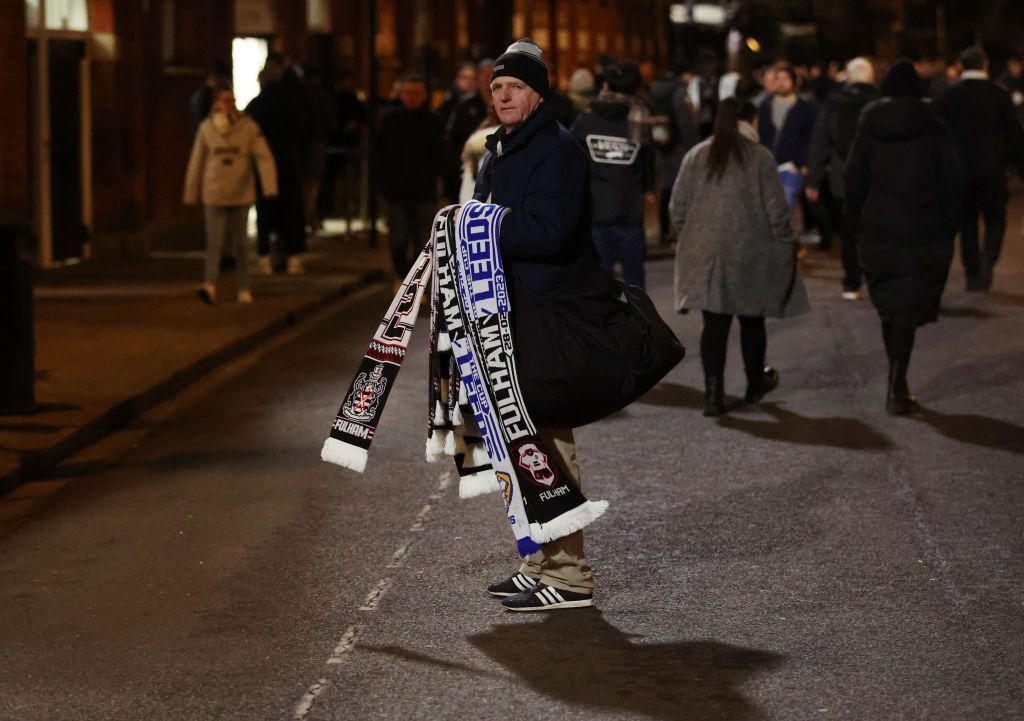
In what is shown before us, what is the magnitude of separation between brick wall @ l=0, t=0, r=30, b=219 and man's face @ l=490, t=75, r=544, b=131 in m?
7.30

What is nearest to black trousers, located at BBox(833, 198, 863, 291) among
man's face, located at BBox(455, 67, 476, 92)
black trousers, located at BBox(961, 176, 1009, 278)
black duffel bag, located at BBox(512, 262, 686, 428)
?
black trousers, located at BBox(961, 176, 1009, 278)

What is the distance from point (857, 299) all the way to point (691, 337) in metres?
2.66

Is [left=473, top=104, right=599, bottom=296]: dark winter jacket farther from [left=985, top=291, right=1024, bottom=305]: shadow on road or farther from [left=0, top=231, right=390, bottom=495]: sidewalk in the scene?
[left=985, top=291, right=1024, bottom=305]: shadow on road

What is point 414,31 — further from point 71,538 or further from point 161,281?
point 71,538

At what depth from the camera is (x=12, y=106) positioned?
13039mm

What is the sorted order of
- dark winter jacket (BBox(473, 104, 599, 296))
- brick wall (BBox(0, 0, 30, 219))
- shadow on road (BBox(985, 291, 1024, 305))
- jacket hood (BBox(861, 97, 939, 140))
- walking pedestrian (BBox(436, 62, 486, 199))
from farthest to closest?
walking pedestrian (BBox(436, 62, 486, 199)) < shadow on road (BBox(985, 291, 1024, 305)) < brick wall (BBox(0, 0, 30, 219)) < jacket hood (BBox(861, 97, 939, 140)) < dark winter jacket (BBox(473, 104, 599, 296))

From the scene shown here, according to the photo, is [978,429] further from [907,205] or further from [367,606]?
[367,606]

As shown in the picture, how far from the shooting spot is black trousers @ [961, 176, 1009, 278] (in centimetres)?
1675

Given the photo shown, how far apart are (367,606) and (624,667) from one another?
113cm

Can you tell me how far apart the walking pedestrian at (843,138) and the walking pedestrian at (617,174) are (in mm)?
4032

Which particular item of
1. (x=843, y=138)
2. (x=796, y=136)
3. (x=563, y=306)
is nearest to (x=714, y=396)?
(x=563, y=306)

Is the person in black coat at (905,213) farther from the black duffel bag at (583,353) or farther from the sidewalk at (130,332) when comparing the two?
the black duffel bag at (583,353)

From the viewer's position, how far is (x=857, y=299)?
16.7 meters

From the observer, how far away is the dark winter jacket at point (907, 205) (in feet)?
35.4
